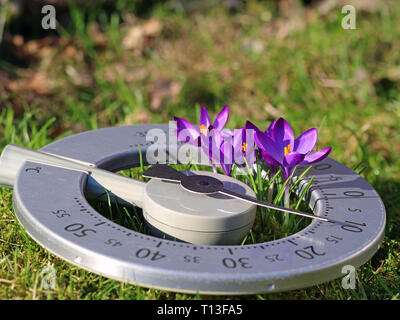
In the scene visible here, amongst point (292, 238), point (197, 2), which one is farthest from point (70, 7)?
point (292, 238)

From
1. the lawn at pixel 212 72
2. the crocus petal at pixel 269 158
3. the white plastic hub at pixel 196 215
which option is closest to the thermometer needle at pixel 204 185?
the white plastic hub at pixel 196 215

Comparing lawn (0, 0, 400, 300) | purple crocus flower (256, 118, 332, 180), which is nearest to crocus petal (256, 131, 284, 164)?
purple crocus flower (256, 118, 332, 180)

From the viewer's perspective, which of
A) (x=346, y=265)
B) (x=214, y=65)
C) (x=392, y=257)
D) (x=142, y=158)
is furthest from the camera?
(x=214, y=65)

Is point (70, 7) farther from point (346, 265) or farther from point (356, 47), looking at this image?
point (346, 265)

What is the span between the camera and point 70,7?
3674 mm

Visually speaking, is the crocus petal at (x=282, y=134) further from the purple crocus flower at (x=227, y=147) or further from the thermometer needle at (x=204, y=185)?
the thermometer needle at (x=204, y=185)

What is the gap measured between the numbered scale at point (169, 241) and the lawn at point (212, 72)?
59 centimetres

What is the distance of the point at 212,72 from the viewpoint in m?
3.23

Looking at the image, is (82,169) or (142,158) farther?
(142,158)

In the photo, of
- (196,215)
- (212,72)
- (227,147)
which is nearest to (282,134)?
(227,147)

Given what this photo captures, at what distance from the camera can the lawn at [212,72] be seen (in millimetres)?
2826

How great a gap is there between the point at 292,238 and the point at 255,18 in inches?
105

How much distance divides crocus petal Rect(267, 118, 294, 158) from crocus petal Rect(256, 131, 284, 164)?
0.03 m

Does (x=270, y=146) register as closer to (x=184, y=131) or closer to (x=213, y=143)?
(x=213, y=143)
